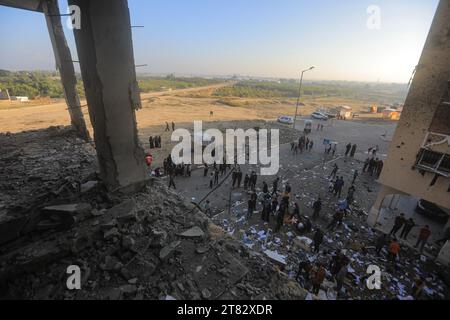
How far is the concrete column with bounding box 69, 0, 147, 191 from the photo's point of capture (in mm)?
3996

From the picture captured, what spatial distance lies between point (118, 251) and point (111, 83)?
3.05 metres

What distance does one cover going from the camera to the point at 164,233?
4395mm

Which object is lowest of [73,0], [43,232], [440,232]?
[440,232]

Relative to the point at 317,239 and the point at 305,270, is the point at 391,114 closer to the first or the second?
the point at 317,239

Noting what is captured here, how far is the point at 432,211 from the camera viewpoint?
33.1 ft

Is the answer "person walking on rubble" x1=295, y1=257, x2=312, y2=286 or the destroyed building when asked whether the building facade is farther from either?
"person walking on rubble" x1=295, y1=257, x2=312, y2=286

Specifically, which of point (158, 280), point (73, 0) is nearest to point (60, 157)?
point (73, 0)

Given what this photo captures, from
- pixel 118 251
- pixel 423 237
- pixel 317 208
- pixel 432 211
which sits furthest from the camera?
pixel 432 211

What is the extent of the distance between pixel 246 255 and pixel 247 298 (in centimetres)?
86

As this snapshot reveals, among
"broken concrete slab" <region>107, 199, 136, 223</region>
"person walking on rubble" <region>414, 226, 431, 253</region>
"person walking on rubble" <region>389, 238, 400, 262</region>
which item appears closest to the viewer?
"broken concrete slab" <region>107, 199, 136, 223</region>

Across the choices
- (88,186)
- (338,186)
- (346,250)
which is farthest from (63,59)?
(338,186)

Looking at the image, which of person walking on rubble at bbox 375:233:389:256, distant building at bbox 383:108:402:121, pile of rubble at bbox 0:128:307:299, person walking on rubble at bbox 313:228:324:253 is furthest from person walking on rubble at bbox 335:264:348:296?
distant building at bbox 383:108:402:121

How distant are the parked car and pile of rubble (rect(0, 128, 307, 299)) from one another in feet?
32.8
